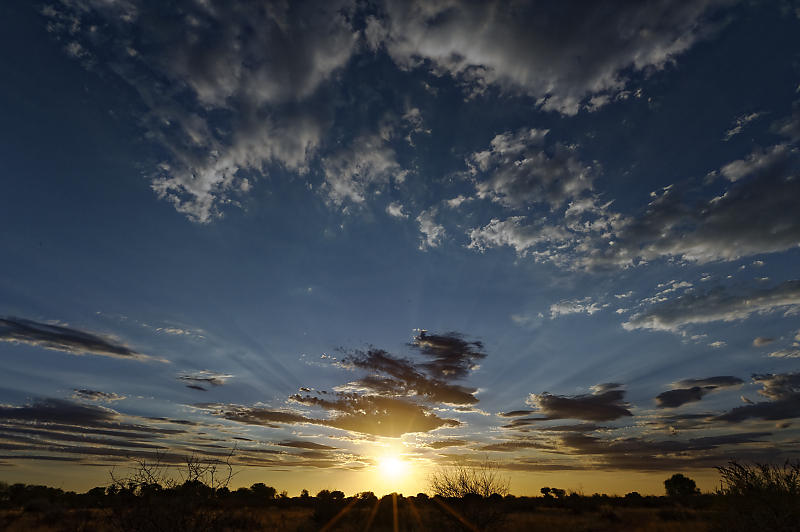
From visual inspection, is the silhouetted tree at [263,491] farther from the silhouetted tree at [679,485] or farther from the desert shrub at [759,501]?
the silhouetted tree at [679,485]

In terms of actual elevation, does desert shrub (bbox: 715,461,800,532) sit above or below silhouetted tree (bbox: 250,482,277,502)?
above

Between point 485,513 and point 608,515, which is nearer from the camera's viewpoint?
point 485,513

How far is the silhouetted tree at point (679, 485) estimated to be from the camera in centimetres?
8759

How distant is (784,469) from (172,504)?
84.7 ft

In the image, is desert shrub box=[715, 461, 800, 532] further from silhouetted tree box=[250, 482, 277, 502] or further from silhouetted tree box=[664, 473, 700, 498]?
silhouetted tree box=[664, 473, 700, 498]

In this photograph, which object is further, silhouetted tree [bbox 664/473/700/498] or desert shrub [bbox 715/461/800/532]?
silhouetted tree [bbox 664/473/700/498]

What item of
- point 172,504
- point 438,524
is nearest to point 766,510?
point 438,524

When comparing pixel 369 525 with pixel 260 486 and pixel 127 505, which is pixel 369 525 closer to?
pixel 127 505

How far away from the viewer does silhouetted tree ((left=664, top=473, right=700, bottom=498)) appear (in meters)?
87.6

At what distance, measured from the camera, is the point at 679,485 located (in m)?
89.7

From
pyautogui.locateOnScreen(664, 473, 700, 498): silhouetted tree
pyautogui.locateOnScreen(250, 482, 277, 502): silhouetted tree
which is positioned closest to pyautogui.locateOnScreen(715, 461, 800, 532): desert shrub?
pyautogui.locateOnScreen(250, 482, 277, 502): silhouetted tree

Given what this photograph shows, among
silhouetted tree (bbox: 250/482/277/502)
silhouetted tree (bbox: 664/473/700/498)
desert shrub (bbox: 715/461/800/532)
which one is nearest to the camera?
desert shrub (bbox: 715/461/800/532)

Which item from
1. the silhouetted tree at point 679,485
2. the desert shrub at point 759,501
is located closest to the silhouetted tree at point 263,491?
the desert shrub at point 759,501

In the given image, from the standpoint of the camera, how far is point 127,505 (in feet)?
38.5
